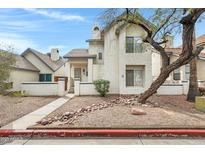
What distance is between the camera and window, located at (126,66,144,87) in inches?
756

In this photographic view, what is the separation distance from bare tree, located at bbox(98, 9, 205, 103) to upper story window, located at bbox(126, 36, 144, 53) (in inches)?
190

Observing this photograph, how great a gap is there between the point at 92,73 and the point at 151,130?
15406 millimetres

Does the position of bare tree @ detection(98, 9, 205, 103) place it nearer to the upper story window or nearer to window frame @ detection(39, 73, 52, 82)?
the upper story window

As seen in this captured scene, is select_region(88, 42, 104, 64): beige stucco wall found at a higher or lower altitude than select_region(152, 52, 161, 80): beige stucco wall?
higher

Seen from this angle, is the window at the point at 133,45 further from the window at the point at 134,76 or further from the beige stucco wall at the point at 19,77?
the beige stucco wall at the point at 19,77

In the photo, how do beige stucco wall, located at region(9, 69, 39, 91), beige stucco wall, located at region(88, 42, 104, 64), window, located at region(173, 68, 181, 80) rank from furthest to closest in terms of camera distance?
window, located at region(173, 68, 181, 80)
beige stucco wall, located at region(88, 42, 104, 64)
beige stucco wall, located at region(9, 69, 39, 91)

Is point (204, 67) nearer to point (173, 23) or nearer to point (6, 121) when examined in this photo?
point (173, 23)

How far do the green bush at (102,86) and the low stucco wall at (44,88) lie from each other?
3.22 metres

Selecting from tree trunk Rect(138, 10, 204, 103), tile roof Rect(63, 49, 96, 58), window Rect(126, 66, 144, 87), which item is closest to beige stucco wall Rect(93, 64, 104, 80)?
tile roof Rect(63, 49, 96, 58)

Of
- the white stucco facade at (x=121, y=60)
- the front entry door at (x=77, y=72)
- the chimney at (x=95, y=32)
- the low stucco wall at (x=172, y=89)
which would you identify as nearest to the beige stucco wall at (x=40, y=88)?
the white stucco facade at (x=121, y=60)

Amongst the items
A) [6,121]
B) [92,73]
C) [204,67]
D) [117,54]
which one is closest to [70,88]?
[92,73]

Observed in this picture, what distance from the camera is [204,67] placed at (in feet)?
75.7
